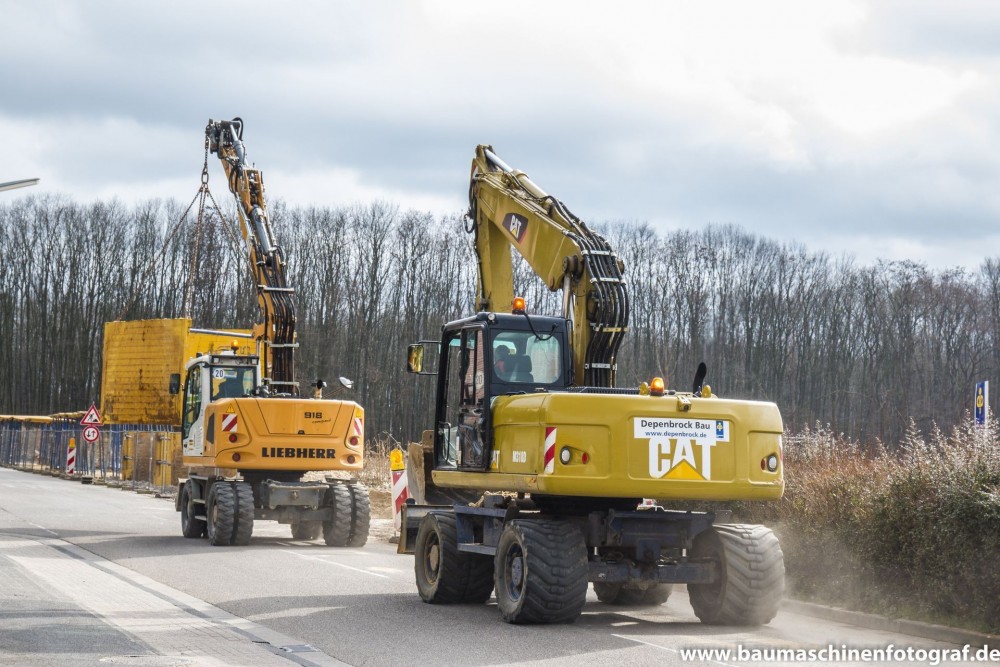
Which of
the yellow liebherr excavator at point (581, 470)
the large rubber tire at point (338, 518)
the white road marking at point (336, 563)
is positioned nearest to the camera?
the yellow liebherr excavator at point (581, 470)

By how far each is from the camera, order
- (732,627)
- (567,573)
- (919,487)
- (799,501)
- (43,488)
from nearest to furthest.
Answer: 1. (567,573)
2. (732,627)
3. (919,487)
4. (799,501)
5. (43,488)

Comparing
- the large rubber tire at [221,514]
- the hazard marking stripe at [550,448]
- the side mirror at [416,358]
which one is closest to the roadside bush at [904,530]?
the hazard marking stripe at [550,448]

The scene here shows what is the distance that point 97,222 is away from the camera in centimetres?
8269

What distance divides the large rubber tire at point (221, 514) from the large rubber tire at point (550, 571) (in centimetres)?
961

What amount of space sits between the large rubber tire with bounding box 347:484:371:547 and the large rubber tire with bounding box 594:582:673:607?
7.81 m

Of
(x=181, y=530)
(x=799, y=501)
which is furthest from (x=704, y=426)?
(x=181, y=530)

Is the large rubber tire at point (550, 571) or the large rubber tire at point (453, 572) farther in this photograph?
the large rubber tire at point (453, 572)

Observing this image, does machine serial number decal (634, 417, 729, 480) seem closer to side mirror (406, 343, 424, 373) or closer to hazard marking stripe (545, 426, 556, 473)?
hazard marking stripe (545, 426, 556, 473)

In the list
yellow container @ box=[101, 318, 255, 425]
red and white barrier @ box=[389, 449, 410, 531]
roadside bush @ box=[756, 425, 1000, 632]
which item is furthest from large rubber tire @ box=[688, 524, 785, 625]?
yellow container @ box=[101, 318, 255, 425]

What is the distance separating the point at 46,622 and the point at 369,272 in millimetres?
68681

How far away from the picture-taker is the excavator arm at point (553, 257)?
13.0 meters

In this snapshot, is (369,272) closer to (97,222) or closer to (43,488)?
(97,222)

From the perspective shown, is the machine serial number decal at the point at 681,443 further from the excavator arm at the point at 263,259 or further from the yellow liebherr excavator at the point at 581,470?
the excavator arm at the point at 263,259

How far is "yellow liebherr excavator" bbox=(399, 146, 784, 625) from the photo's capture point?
10961mm
